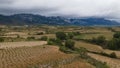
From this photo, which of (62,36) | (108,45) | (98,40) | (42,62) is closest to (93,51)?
(108,45)

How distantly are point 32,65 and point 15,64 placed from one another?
10.1ft

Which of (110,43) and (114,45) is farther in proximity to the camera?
(110,43)

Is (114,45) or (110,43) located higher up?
(110,43)

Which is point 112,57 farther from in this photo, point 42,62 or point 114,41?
point 42,62

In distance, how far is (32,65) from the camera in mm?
52281

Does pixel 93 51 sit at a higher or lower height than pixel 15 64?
lower

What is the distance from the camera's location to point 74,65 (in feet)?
194

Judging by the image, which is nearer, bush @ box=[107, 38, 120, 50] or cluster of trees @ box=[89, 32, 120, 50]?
bush @ box=[107, 38, 120, 50]

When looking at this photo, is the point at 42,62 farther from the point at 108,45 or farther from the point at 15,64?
the point at 108,45

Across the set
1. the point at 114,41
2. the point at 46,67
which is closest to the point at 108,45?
the point at 114,41

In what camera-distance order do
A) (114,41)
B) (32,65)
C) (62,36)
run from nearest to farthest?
(32,65) < (114,41) < (62,36)

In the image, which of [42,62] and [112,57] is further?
[112,57]

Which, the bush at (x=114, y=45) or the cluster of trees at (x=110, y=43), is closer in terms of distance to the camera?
the bush at (x=114, y=45)

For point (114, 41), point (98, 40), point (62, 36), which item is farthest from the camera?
point (62, 36)
